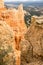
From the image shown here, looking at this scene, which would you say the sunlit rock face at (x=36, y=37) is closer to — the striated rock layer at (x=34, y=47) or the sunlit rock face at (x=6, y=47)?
the striated rock layer at (x=34, y=47)

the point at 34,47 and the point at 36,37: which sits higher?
the point at 36,37

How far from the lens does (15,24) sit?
119 feet

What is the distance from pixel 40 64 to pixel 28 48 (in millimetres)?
1009

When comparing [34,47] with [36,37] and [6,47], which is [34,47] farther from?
[6,47]

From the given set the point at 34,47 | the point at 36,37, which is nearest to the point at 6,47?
the point at 34,47

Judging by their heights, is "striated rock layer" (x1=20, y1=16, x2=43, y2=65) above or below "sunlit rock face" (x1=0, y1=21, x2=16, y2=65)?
below

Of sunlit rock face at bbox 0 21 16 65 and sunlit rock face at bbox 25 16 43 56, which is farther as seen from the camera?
sunlit rock face at bbox 25 16 43 56

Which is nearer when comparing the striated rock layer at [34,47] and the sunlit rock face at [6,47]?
the sunlit rock face at [6,47]

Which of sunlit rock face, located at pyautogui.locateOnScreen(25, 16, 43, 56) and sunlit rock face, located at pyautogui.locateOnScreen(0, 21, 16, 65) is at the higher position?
sunlit rock face, located at pyautogui.locateOnScreen(0, 21, 16, 65)

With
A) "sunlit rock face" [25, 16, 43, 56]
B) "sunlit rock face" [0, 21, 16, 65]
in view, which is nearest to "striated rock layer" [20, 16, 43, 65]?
"sunlit rock face" [25, 16, 43, 56]

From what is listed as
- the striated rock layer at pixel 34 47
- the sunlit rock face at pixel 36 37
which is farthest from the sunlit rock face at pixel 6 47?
the sunlit rock face at pixel 36 37

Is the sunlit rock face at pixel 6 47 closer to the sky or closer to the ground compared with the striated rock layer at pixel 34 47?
closer to the sky

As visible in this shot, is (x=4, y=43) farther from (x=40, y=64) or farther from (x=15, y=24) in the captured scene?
(x=15, y=24)

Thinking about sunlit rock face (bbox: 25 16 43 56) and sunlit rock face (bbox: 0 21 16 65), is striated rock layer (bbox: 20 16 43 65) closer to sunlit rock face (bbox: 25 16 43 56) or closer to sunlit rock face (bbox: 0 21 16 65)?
sunlit rock face (bbox: 25 16 43 56)
